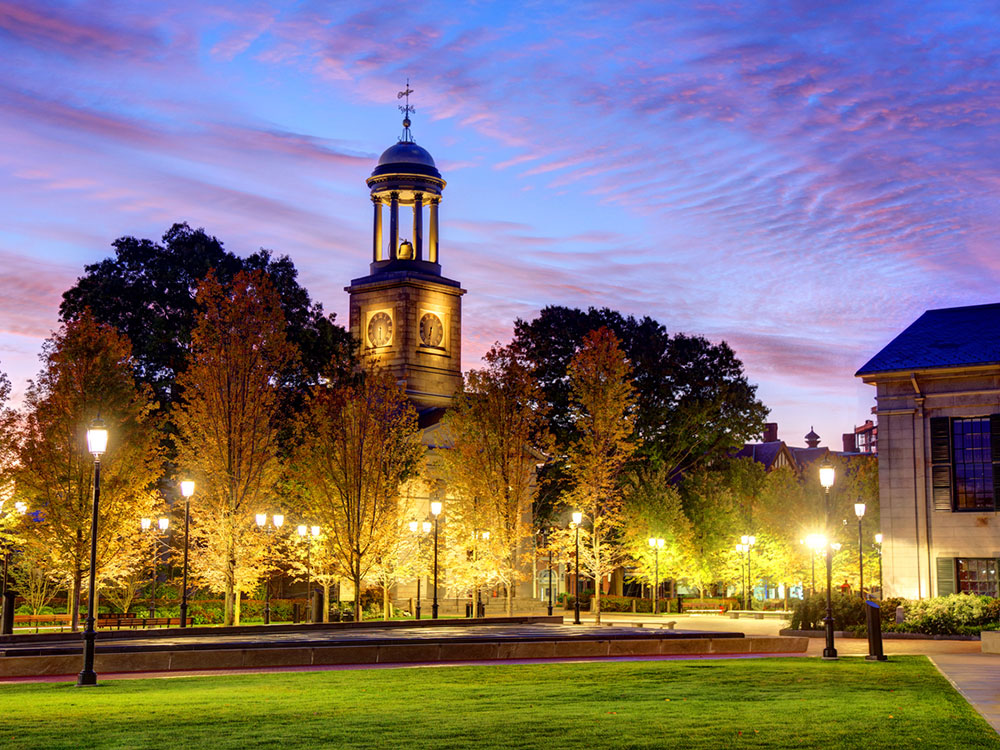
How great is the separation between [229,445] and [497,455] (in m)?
14.7

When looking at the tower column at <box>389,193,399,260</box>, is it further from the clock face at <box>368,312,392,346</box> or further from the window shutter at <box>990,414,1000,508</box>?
the window shutter at <box>990,414,1000,508</box>

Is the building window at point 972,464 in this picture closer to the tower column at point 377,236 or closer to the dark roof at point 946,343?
the dark roof at point 946,343

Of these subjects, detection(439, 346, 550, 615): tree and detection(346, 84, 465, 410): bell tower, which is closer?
detection(439, 346, 550, 615): tree

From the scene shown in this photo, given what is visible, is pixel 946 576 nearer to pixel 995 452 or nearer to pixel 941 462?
pixel 941 462

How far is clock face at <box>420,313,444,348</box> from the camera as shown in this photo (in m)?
87.5

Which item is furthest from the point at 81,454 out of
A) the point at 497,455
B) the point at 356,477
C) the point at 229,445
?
the point at 497,455

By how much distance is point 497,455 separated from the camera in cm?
5666

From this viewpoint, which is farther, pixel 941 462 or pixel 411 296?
pixel 411 296

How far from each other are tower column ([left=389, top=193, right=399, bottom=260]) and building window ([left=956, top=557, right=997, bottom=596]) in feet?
171

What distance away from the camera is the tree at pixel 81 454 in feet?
136

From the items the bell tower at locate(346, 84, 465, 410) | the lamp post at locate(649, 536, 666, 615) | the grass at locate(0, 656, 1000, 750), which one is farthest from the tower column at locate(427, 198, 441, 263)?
the grass at locate(0, 656, 1000, 750)

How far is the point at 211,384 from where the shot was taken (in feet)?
150

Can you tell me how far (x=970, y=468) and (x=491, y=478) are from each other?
21.5 meters

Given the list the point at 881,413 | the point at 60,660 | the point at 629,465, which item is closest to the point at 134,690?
the point at 60,660
